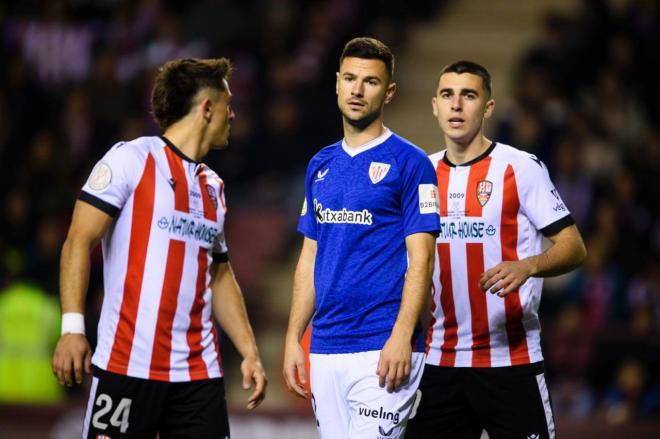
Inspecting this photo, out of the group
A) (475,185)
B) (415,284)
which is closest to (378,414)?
(415,284)

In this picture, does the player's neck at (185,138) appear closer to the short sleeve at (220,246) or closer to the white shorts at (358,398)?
the short sleeve at (220,246)

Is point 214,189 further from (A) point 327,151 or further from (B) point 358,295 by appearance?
(B) point 358,295

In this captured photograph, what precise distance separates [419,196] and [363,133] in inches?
16.0

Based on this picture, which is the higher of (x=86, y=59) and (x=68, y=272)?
(x=86, y=59)

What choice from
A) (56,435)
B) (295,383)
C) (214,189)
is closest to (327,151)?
(214,189)

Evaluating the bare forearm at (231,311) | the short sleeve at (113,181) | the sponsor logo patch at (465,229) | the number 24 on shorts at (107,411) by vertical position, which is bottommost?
the number 24 on shorts at (107,411)

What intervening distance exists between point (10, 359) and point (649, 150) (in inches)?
255

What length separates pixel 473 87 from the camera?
18.7 ft

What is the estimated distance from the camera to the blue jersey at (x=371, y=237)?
4930mm

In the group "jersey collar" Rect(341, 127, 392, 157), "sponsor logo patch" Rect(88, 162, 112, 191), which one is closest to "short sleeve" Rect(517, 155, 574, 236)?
"jersey collar" Rect(341, 127, 392, 157)

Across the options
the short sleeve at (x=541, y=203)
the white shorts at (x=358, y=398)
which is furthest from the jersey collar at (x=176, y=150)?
the short sleeve at (x=541, y=203)

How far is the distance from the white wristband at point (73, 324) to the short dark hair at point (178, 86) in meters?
1.08

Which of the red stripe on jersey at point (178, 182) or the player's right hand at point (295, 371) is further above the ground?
the red stripe on jersey at point (178, 182)

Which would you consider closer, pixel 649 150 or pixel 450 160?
pixel 450 160
